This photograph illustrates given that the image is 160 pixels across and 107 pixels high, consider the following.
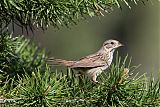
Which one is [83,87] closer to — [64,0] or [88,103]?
[88,103]

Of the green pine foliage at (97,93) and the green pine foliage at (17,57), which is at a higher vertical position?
the green pine foliage at (17,57)

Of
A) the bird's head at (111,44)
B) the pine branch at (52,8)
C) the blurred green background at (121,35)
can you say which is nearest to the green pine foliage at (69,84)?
the pine branch at (52,8)

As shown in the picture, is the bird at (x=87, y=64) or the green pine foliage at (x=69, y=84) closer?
the green pine foliage at (x=69, y=84)

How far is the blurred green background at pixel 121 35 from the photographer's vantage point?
33.8 feet

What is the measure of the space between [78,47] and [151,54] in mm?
1223

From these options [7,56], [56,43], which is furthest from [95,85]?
[56,43]

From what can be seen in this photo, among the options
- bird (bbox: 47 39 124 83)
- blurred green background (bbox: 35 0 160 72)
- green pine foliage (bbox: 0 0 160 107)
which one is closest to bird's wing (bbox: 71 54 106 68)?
bird (bbox: 47 39 124 83)

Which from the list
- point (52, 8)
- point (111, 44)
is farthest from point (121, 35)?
point (52, 8)

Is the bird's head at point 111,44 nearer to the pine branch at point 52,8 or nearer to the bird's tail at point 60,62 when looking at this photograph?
the bird's tail at point 60,62

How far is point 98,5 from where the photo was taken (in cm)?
226

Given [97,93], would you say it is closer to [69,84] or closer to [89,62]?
[69,84]

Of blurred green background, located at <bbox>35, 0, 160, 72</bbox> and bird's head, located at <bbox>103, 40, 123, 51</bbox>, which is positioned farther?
blurred green background, located at <bbox>35, 0, 160, 72</bbox>

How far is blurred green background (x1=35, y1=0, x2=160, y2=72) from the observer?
10.3m

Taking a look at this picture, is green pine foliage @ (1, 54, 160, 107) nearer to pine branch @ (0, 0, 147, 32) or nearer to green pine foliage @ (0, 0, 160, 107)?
green pine foliage @ (0, 0, 160, 107)
